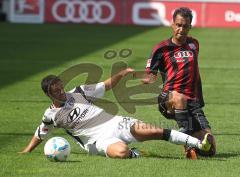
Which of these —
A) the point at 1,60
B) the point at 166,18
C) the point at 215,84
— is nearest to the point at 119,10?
the point at 166,18

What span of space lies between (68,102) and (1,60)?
1130 centimetres

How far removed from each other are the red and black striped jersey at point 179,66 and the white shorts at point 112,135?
722mm

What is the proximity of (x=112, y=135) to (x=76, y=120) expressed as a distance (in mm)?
458

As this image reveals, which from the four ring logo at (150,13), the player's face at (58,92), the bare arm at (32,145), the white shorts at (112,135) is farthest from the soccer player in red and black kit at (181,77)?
the four ring logo at (150,13)

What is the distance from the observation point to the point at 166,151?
942cm

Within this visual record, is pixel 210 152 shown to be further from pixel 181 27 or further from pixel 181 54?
pixel 181 27

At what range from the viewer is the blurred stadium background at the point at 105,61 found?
844cm

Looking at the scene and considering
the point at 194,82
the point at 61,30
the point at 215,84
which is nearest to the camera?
the point at 194,82

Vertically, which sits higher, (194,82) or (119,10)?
(194,82)

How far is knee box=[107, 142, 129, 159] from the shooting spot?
868 centimetres

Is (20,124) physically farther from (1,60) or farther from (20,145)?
(1,60)

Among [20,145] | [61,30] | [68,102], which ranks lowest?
[61,30]

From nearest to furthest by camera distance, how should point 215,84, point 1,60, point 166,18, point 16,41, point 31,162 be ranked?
1. point 31,162
2. point 215,84
3. point 1,60
4. point 16,41
5. point 166,18

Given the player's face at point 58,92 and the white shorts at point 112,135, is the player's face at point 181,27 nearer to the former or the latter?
the white shorts at point 112,135
